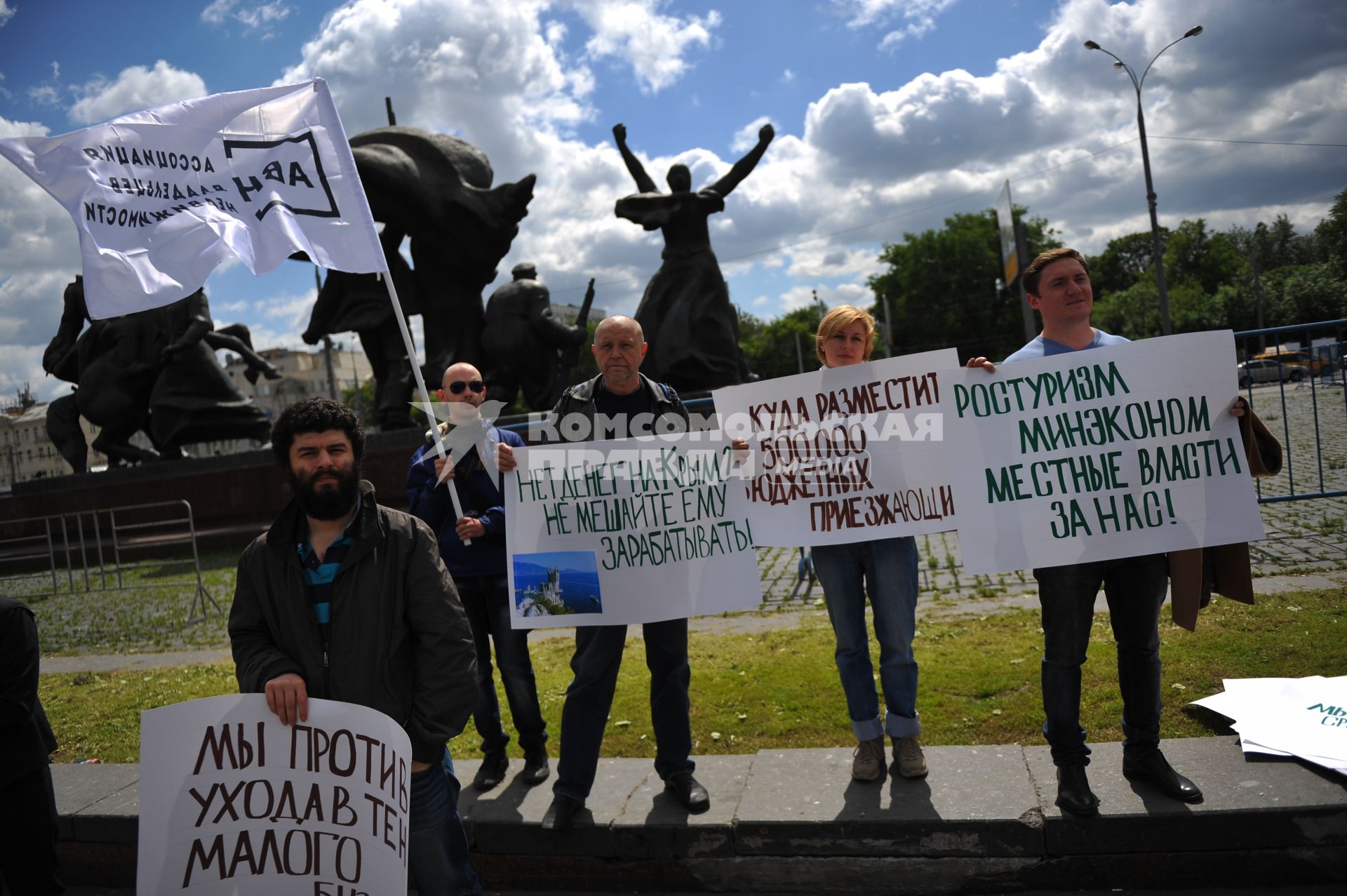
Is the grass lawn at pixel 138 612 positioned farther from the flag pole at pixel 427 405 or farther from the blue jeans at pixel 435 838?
the blue jeans at pixel 435 838

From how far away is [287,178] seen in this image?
4.18 m

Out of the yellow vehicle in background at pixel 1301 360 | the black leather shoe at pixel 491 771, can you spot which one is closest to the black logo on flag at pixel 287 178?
the black leather shoe at pixel 491 771

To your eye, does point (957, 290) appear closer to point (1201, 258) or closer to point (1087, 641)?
point (1201, 258)

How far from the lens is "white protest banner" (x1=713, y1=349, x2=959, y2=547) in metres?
4.04

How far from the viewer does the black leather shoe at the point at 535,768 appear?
4.24 meters

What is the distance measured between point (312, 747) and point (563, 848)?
147cm

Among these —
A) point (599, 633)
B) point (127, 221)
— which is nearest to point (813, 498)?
point (599, 633)

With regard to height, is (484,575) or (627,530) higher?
(627,530)

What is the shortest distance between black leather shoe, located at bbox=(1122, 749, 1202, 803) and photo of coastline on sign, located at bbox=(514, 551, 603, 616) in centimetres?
211

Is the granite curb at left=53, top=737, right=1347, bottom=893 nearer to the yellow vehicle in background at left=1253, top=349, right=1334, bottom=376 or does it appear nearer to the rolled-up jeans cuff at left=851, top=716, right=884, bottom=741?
the rolled-up jeans cuff at left=851, top=716, right=884, bottom=741

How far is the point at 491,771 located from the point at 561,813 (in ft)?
2.18

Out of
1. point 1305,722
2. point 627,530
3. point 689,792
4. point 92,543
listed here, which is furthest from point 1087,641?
point 92,543

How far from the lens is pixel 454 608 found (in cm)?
284

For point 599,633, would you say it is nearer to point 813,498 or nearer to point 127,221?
point 813,498
